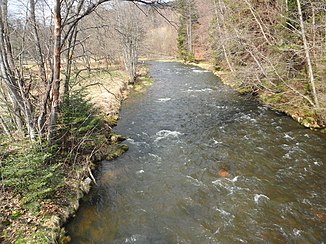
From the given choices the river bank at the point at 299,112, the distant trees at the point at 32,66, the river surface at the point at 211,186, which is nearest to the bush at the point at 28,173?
the distant trees at the point at 32,66

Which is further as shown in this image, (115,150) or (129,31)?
(129,31)

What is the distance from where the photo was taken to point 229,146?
10875 millimetres

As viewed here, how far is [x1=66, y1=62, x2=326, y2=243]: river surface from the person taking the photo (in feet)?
20.8

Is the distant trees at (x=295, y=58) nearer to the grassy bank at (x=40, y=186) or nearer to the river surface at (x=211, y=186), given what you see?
the river surface at (x=211, y=186)

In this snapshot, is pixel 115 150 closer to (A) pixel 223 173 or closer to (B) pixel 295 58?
(A) pixel 223 173

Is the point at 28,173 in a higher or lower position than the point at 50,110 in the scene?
lower

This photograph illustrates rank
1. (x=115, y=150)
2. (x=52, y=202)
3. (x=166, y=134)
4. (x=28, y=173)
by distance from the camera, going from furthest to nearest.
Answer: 1. (x=166, y=134)
2. (x=115, y=150)
3. (x=52, y=202)
4. (x=28, y=173)

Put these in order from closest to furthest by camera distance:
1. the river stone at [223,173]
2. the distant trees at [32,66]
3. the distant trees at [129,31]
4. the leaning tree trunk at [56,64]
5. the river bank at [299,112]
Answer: the leaning tree trunk at [56,64] → the distant trees at [32,66] → the river stone at [223,173] → the river bank at [299,112] → the distant trees at [129,31]

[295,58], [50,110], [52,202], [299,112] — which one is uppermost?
[295,58]

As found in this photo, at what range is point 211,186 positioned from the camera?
8.09 meters

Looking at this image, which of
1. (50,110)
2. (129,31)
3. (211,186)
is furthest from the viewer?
(129,31)

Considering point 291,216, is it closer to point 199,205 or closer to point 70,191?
point 199,205

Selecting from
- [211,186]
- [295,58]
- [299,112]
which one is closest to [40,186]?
[211,186]

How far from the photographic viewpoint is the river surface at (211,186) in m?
6.33
